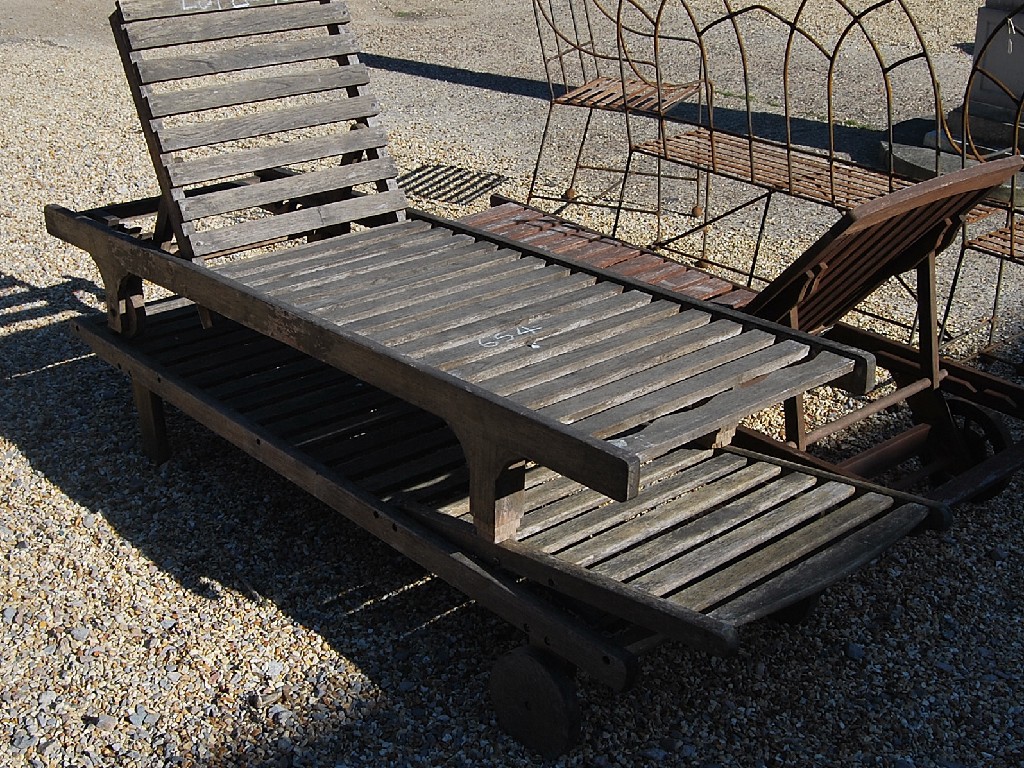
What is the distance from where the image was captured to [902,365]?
13.4ft

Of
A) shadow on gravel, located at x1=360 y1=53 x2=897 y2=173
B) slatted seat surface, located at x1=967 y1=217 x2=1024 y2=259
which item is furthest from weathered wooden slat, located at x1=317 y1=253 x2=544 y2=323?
shadow on gravel, located at x1=360 y1=53 x2=897 y2=173

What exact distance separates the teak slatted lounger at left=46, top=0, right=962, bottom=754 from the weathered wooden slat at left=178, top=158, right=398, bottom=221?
11 mm

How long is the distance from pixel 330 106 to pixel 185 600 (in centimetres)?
195

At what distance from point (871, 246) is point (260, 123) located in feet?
7.25

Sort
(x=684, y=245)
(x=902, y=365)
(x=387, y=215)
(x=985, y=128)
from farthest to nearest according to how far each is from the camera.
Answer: (x=985, y=128), (x=684, y=245), (x=387, y=215), (x=902, y=365)

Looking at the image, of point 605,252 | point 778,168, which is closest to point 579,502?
point 605,252

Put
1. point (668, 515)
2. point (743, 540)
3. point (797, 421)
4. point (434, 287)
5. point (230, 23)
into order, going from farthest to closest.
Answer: point (230, 23) < point (797, 421) < point (434, 287) < point (668, 515) < point (743, 540)

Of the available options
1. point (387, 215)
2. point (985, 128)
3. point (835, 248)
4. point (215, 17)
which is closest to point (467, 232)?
point (387, 215)

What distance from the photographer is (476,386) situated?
291 centimetres

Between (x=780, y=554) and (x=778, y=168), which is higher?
(x=778, y=168)

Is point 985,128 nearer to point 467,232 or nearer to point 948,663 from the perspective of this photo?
point 467,232

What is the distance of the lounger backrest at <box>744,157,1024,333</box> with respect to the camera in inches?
129

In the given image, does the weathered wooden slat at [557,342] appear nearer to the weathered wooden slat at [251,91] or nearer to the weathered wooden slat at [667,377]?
the weathered wooden slat at [667,377]

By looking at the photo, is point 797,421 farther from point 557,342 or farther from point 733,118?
point 733,118
